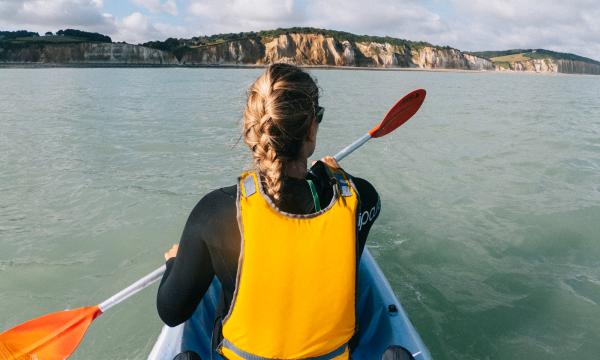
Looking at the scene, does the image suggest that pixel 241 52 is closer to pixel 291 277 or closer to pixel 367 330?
pixel 367 330

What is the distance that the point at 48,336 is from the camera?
7.78ft

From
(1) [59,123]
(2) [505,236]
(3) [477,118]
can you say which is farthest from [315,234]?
(3) [477,118]

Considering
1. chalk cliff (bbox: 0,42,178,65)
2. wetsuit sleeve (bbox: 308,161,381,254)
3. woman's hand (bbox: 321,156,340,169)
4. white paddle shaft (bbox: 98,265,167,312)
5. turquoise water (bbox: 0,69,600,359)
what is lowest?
turquoise water (bbox: 0,69,600,359)

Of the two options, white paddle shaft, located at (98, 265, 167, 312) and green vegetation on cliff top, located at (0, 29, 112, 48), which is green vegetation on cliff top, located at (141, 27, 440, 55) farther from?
white paddle shaft, located at (98, 265, 167, 312)

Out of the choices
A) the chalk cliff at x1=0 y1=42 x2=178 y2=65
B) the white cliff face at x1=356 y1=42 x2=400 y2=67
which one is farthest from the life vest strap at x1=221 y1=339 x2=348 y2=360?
the white cliff face at x1=356 y1=42 x2=400 y2=67

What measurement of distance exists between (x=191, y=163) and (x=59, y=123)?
6.19 metres

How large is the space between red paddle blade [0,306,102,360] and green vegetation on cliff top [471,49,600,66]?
134m

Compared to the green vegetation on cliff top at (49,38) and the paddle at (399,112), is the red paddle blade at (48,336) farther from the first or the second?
the green vegetation on cliff top at (49,38)

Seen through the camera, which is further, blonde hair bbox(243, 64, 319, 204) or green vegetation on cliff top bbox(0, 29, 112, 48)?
green vegetation on cliff top bbox(0, 29, 112, 48)

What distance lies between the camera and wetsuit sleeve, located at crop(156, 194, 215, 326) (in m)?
1.37

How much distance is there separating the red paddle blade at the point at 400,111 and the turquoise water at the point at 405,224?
1.34 m

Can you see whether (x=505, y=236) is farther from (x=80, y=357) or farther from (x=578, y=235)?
(x=80, y=357)

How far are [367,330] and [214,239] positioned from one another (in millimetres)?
1380

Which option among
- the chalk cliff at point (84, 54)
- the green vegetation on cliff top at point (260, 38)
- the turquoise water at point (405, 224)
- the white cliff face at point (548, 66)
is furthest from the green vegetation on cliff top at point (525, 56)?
the turquoise water at point (405, 224)
